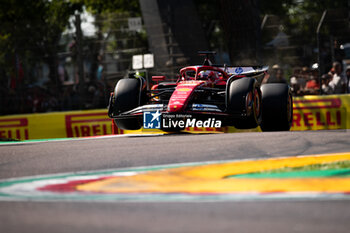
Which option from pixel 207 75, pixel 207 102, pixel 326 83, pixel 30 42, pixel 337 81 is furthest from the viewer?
pixel 30 42

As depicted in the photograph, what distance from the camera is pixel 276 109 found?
9211 millimetres

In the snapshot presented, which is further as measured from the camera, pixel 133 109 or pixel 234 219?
pixel 133 109

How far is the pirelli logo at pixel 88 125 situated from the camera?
12.0m

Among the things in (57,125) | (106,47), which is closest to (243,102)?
(57,125)

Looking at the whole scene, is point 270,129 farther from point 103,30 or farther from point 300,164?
point 103,30

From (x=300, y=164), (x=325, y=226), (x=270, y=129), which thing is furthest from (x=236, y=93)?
(x=325, y=226)

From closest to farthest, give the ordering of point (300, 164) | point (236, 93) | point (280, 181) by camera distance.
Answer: point (280, 181), point (300, 164), point (236, 93)

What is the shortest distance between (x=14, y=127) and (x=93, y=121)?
1512 mm

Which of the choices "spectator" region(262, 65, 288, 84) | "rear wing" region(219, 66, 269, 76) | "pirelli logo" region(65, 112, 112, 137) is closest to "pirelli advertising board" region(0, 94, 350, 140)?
"pirelli logo" region(65, 112, 112, 137)

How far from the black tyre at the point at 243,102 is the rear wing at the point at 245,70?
1.09 metres

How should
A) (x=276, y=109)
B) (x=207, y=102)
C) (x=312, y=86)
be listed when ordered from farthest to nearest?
(x=312, y=86), (x=276, y=109), (x=207, y=102)

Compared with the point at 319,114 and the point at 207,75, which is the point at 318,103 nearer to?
the point at 319,114

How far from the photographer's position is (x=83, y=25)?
13648 millimetres

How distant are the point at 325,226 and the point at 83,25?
11.0 meters
